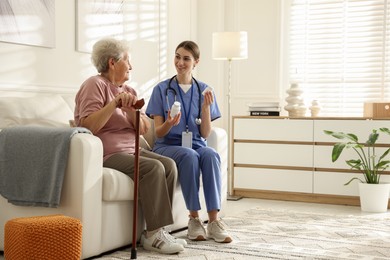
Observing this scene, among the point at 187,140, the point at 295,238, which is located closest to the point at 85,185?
the point at 187,140

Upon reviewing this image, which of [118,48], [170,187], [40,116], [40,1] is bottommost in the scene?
[170,187]

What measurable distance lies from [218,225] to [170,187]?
34 cm

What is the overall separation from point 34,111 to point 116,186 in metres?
0.67

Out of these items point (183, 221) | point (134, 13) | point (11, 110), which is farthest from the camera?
point (134, 13)

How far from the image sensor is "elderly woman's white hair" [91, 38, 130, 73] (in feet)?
10.7

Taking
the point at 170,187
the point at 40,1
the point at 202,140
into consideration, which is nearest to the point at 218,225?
the point at 170,187

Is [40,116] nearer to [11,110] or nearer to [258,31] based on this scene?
[11,110]

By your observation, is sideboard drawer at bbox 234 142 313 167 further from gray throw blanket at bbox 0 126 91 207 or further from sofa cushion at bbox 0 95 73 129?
gray throw blanket at bbox 0 126 91 207

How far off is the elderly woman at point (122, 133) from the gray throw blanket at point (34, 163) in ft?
0.78

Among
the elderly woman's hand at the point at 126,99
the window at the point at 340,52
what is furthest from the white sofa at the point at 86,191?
the window at the point at 340,52

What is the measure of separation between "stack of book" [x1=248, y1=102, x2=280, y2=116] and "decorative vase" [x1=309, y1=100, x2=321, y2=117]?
11.6 inches

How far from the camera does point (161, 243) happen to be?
305cm

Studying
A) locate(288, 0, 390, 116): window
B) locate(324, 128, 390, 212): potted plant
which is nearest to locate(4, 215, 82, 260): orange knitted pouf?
locate(324, 128, 390, 212): potted plant

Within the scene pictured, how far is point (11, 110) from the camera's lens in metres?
3.16
